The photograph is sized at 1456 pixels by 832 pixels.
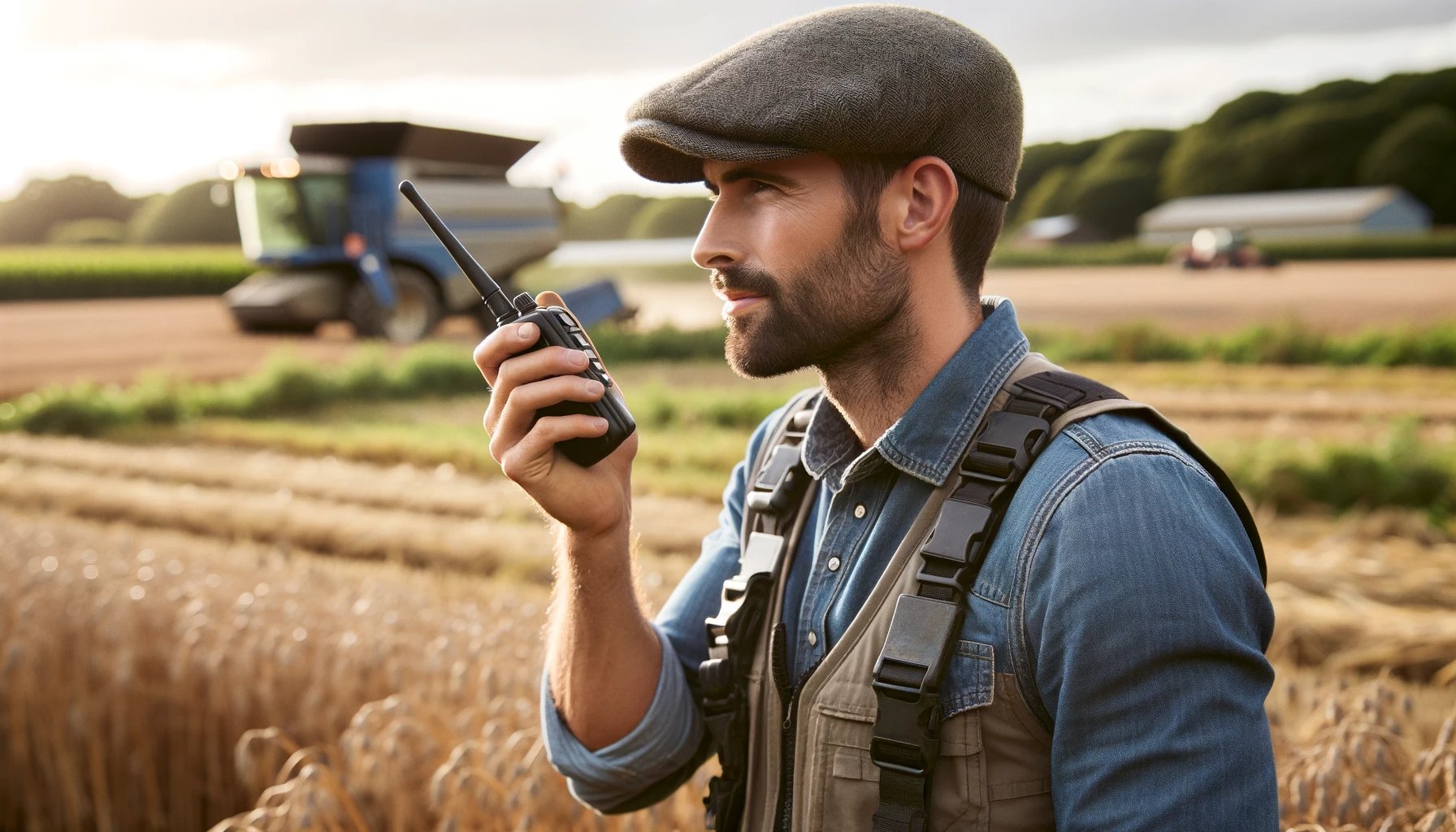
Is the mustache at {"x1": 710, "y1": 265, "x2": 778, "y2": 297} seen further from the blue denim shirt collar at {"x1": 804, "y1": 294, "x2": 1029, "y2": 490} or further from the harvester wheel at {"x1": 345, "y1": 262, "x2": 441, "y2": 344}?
the harvester wheel at {"x1": 345, "y1": 262, "x2": 441, "y2": 344}

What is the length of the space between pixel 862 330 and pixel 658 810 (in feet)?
5.44

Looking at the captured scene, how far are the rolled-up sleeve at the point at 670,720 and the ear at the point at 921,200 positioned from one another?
0.44 metres

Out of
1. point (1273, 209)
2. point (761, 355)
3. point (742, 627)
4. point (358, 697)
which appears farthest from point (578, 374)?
point (1273, 209)

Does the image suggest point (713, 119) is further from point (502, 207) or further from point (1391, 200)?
point (502, 207)

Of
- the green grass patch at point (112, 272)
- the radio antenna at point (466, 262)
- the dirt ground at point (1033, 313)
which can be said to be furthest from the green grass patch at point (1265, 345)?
the green grass patch at point (112, 272)

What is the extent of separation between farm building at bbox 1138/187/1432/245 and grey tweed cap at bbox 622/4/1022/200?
12.7 meters

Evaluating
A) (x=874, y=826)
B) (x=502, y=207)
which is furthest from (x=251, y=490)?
(x=502, y=207)

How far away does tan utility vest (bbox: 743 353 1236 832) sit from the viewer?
142 centimetres

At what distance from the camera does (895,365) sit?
1.69m

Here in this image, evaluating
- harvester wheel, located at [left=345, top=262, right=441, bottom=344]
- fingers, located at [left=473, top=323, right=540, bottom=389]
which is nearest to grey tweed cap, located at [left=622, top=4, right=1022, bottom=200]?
fingers, located at [left=473, top=323, right=540, bottom=389]

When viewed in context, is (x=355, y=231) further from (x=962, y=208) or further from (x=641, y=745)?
(x=962, y=208)

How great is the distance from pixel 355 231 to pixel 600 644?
1776 cm

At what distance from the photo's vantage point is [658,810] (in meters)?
2.83

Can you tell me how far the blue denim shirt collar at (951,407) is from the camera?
5.27ft
